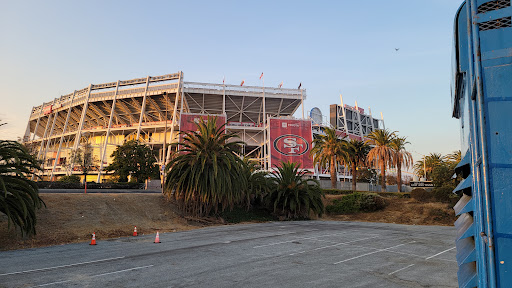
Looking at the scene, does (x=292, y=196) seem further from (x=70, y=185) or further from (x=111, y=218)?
(x=70, y=185)

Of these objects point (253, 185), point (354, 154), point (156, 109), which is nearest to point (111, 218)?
point (253, 185)

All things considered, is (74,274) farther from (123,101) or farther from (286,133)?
(123,101)

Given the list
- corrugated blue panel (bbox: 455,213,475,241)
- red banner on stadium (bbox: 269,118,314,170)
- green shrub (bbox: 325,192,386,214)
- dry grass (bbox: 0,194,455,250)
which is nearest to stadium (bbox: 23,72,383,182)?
red banner on stadium (bbox: 269,118,314,170)

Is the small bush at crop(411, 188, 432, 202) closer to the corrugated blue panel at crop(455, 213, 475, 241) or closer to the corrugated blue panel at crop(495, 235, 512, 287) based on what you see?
the corrugated blue panel at crop(455, 213, 475, 241)

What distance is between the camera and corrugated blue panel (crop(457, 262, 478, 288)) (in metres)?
3.33

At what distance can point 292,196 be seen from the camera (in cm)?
3269

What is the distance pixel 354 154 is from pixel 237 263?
38627 millimetres

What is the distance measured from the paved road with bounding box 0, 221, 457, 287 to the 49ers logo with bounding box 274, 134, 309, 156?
147 ft

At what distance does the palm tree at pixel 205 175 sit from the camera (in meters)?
26.6

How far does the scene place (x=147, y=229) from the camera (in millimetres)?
23266

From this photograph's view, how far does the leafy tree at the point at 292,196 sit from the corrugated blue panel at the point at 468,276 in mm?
28528

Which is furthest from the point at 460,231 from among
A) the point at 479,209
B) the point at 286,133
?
the point at 286,133

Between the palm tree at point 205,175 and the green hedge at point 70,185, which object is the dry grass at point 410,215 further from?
the green hedge at point 70,185

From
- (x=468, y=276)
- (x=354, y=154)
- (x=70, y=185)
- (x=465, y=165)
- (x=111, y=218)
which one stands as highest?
(x=354, y=154)
